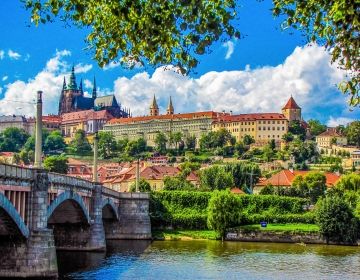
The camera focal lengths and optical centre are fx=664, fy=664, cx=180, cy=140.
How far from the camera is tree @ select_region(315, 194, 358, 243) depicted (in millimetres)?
66562

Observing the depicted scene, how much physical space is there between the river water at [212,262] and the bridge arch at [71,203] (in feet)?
11.1

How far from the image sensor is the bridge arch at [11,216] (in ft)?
98.0

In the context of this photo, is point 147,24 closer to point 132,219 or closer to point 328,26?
point 328,26

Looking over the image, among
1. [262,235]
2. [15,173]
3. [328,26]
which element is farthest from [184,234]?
[328,26]

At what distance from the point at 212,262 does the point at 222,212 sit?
21.6 meters

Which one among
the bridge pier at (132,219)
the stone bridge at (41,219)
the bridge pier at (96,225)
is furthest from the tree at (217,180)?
the bridge pier at (96,225)

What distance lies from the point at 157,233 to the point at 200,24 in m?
62.9

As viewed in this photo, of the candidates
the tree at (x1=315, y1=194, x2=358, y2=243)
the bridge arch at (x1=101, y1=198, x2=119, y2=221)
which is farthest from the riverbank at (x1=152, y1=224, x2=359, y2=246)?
the bridge arch at (x1=101, y1=198, x2=119, y2=221)

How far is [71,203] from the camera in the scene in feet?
160

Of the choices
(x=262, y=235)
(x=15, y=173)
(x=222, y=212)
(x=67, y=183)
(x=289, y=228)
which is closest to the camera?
(x=15, y=173)

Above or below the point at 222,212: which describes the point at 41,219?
below

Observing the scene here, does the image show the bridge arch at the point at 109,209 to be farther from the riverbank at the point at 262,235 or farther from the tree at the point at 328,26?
the tree at the point at 328,26

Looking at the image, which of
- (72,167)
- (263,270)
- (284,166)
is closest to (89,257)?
(263,270)

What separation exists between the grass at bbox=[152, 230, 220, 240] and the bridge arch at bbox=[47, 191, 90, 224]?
19.8m
